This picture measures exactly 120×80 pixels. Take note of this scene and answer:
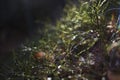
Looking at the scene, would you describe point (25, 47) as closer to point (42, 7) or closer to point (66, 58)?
point (66, 58)

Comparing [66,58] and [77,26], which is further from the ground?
[77,26]

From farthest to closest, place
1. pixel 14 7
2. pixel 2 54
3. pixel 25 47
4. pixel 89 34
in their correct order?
pixel 89 34
pixel 25 47
pixel 2 54
pixel 14 7

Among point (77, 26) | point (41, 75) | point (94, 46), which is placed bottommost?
point (41, 75)

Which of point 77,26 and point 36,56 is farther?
point 77,26

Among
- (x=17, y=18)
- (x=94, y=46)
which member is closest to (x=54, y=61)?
(x=94, y=46)

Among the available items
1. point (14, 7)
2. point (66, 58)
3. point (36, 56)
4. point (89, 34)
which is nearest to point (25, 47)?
point (36, 56)

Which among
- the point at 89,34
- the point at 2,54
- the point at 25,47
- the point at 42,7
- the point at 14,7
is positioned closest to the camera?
the point at 14,7

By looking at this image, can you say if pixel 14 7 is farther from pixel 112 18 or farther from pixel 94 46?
pixel 112 18
